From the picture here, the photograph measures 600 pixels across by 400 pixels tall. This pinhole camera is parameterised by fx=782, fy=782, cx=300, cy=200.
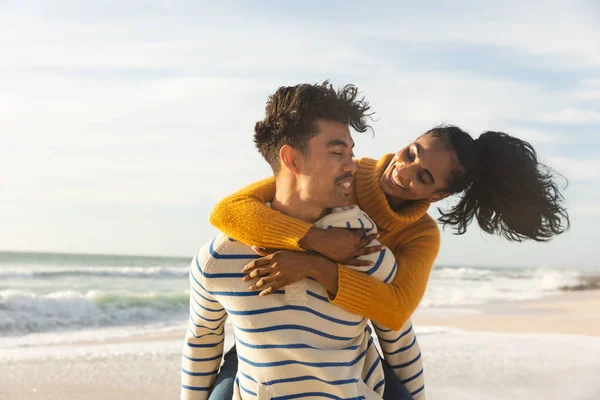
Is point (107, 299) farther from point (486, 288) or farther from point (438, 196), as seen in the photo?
point (486, 288)

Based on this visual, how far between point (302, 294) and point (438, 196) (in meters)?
0.88

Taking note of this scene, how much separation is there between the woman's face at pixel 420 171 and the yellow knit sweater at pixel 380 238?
5 cm

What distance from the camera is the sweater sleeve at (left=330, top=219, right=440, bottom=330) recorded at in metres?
2.38

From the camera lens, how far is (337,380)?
2.41 metres

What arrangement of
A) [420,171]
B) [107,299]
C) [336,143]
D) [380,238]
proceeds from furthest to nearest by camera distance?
[107,299], [420,171], [380,238], [336,143]

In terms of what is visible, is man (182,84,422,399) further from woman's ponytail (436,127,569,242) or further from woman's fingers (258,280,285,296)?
woman's ponytail (436,127,569,242)

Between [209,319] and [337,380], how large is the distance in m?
0.49

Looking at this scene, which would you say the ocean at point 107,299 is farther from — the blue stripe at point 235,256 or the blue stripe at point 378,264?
the blue stripe at point 378,264

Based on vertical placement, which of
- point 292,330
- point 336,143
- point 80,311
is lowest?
point 80,311

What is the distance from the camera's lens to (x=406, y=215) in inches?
111

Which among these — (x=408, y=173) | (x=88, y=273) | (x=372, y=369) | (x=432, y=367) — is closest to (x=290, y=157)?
(x=408, y=173)

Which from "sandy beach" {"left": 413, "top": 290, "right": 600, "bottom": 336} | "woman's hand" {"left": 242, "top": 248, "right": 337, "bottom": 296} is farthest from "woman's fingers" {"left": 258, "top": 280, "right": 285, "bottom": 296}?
"sandy beach" {"left": 413, "top": 290, "right": 600, "bottom": 336}

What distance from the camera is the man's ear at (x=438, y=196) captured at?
119 inches

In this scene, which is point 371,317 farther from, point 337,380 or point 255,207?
point 255,207
